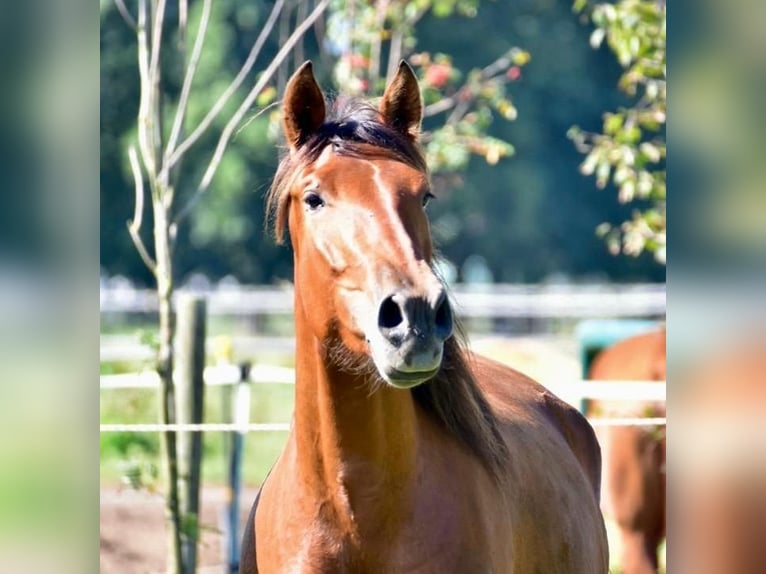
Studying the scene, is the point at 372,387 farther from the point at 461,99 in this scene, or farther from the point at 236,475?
the point at 461,99

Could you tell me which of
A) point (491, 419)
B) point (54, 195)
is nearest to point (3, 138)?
point (54, 195)

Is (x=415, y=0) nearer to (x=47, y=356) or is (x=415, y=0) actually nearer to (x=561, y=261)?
(x=47, y=356)

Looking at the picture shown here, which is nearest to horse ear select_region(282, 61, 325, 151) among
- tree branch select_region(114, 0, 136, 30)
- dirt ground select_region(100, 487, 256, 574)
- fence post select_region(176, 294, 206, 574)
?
tree branch select_region(114, 0, 136, 30)

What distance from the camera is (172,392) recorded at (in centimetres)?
519

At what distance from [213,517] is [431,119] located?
1627cm

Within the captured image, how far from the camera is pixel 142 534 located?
7.88m

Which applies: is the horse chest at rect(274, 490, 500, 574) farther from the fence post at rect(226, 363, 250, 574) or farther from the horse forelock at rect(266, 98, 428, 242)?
the fence post at rect(226, 363, 250, 574)

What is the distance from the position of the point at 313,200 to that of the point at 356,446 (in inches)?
23.9

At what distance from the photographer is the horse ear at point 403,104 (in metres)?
3.00

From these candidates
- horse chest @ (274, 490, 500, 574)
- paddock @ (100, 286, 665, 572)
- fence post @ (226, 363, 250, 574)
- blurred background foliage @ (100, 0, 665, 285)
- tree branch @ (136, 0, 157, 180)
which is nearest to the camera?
horse chest @ (274, 490, 500, 574)

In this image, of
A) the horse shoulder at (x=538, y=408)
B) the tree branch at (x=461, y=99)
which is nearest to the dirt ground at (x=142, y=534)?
the horse shoulder at (x=538, y=408)

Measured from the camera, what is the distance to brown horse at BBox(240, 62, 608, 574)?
2.47 metres

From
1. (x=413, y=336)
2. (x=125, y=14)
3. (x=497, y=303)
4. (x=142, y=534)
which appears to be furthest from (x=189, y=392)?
(x=497, y=303)

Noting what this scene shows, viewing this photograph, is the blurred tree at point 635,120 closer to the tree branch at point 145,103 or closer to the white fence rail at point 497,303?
the tree branch at point 145,103
